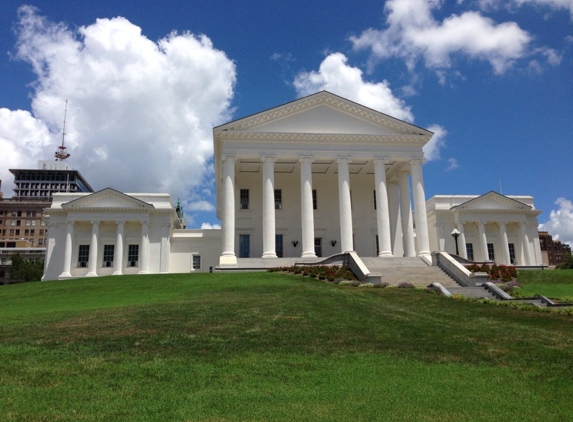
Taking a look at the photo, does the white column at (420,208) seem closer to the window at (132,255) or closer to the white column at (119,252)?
the window at (132,255)

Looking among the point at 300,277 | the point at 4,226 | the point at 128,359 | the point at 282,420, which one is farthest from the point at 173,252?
the point at 4,226

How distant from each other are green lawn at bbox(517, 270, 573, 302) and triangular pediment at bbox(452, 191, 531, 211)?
21.8 meters

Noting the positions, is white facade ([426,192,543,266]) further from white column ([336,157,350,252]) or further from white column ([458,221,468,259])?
white column ([336,157,350,252])

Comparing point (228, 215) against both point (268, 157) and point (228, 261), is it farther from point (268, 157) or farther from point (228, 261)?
point (268, 157)

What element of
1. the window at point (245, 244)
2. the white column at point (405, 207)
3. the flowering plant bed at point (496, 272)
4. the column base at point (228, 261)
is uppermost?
the white column at point (405, 207)

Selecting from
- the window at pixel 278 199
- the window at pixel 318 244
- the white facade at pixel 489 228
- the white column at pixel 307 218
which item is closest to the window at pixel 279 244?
the window at pixel 278 199

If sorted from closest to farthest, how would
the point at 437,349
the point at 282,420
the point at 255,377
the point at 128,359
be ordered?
the point at 282,420
the point at 255,377
the point at 128,359
the point at 437,349

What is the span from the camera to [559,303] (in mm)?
21906

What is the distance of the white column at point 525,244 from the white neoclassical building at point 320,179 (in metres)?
17.9

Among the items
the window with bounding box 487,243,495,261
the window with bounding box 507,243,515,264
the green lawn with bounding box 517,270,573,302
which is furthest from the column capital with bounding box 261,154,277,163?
the window with bounding box 507,243,515,264

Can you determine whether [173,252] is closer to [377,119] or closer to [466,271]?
[377,119]

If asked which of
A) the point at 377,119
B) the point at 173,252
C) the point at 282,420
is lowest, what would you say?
Answer: the point at 282,420

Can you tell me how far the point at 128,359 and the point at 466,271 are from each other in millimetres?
23724

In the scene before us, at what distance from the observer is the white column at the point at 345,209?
4128 cm
